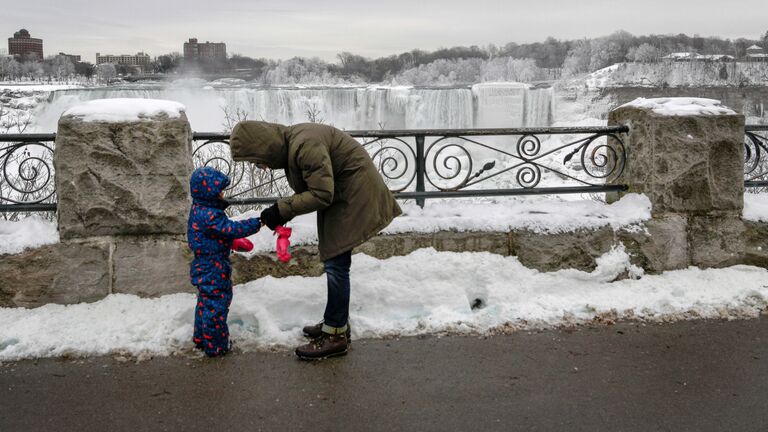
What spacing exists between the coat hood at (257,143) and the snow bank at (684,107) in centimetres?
318

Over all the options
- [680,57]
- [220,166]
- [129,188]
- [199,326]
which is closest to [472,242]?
[199,326]

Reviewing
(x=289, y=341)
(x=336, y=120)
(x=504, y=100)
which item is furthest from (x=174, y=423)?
(x=504, y=100)

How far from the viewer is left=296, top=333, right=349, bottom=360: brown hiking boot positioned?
4.02 metres

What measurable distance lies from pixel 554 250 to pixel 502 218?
0.46m

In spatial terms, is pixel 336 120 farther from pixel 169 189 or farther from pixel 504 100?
pixel 169 189

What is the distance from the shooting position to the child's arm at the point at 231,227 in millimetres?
3996

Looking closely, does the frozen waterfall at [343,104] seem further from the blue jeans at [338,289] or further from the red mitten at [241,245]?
the blue jeans at [338,289]

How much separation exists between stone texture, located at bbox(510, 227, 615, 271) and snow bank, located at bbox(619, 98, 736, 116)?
3.78 feet

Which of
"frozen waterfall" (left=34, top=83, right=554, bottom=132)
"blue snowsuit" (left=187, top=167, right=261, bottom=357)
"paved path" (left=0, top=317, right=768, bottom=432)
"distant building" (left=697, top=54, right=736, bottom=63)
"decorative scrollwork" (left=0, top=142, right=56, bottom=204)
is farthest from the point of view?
"distant building" (left=697, top=54, right=736, bottom=63)

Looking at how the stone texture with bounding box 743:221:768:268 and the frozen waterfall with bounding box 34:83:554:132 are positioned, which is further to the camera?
the frozen waterfall with bounding box 34:83:554:132

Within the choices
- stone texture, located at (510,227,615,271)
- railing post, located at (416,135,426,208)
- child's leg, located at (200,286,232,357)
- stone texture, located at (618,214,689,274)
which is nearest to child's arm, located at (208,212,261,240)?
child's leg, located at (200,286,232,357)

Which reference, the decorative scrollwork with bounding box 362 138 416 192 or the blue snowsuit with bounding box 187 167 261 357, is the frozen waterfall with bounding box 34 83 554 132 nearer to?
the decorative scrollwork with bounding box 362 138 416 192

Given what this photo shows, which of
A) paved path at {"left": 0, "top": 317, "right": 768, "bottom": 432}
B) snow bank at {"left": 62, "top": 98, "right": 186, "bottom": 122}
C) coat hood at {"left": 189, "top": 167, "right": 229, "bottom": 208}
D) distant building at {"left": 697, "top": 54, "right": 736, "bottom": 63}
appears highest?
distant building at {"left": 697, "top": 54, "right": 736, "bottom": 63}

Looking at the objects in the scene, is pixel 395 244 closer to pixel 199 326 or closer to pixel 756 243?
pixel 199 326
